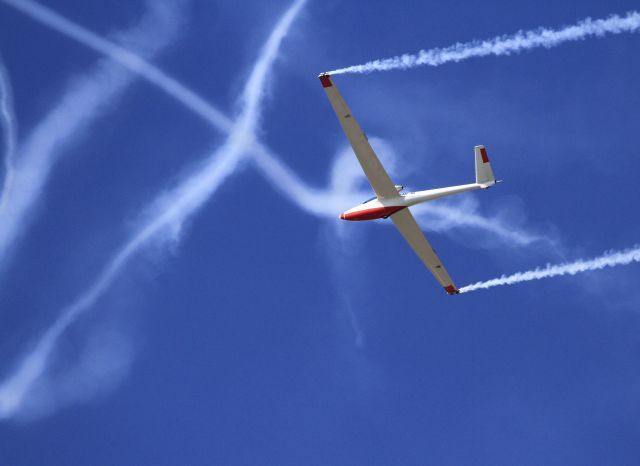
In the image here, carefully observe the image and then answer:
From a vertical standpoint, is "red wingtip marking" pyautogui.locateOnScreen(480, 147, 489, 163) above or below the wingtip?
above

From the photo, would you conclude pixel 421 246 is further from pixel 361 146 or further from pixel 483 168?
pixel 361 146

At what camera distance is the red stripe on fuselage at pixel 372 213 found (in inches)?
2231

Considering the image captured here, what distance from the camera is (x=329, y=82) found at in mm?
51938

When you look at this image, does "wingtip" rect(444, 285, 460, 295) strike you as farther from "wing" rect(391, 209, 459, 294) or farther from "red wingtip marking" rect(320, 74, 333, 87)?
"red wingtip marking" rect(320, 74, 333, 87)

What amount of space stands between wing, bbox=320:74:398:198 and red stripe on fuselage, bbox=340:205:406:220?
2.35 ft

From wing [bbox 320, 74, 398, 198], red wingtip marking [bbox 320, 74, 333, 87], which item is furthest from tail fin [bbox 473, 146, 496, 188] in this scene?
red wingtip marking [bbox 320, 74, 333, 87]

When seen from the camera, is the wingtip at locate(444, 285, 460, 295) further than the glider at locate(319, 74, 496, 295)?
Yes

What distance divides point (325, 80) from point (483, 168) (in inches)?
330

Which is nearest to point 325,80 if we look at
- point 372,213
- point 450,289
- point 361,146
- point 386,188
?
point 361,146

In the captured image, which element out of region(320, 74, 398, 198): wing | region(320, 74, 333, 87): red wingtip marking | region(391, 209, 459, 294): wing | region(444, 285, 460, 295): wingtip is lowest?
region(444, 285, 460, 295): wingtip

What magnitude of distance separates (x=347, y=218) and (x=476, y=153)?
22.0 ft

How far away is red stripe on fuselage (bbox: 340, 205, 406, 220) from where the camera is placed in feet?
186

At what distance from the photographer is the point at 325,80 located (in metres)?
51.9

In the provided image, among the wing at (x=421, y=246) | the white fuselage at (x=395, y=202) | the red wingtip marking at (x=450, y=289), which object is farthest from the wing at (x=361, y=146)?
the red wingtip marking at (x=450, y=289)
